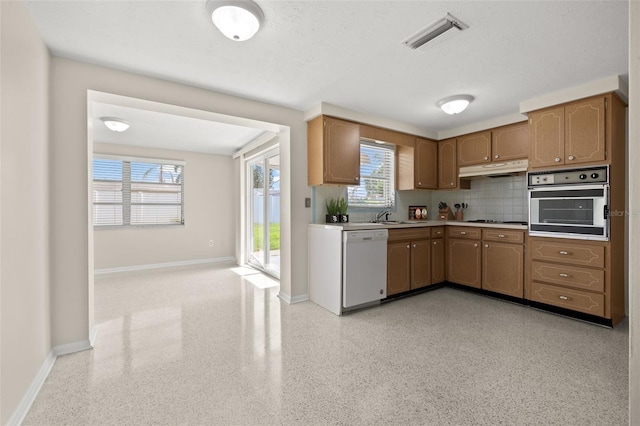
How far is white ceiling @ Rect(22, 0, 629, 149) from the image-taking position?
1.82 meters

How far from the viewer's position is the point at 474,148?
166 inches

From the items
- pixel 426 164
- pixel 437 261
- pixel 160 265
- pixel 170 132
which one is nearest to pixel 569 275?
pixel 437 261

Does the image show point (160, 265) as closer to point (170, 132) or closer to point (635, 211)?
point (170, 132)

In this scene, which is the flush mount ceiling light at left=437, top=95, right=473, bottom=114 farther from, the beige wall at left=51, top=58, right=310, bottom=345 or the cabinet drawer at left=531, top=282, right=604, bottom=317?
the beige wall at left=51, top=58, right=310, bottom=345

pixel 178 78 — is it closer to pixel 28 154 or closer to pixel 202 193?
pixel 28 154

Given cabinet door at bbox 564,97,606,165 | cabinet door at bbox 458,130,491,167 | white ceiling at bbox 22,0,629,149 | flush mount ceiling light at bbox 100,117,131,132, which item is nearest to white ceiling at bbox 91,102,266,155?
flush mount ceiling light at bbox 100,117,131,132

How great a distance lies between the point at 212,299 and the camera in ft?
12.5

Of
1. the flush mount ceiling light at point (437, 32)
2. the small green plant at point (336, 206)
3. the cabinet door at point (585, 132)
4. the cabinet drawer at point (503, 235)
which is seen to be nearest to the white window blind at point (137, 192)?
the small green plant at point (336, 206)

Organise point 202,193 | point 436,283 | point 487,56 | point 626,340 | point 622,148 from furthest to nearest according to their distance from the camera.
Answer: point 202,193 → point 436,283 → point 622,148 → point 626,340 → point 487,56

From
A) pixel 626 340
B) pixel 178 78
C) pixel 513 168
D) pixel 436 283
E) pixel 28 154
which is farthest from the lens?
pixel 436 283

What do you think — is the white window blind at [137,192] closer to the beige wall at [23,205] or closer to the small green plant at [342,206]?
the beige wall at [23,205]

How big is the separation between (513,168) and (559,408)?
2915 mm

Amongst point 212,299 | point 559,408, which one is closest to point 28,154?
point 212,299

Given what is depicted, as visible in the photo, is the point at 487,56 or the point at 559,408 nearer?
the point at 559,408
